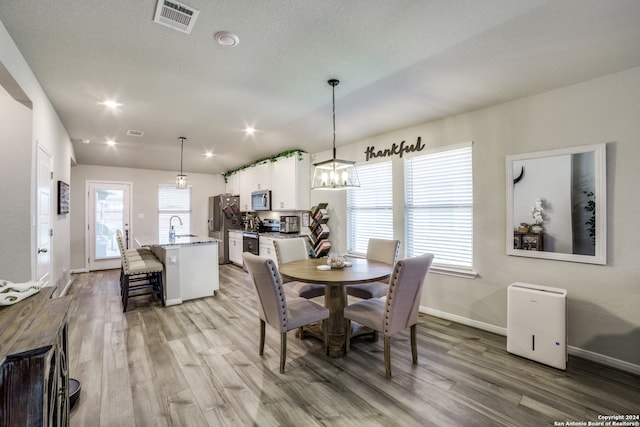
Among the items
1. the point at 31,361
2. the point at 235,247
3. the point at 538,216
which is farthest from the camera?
the point at 235,247

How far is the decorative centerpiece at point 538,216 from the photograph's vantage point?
2900 millimetres

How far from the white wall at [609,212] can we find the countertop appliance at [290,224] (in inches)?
115

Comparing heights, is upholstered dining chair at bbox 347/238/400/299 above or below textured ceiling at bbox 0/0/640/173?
below

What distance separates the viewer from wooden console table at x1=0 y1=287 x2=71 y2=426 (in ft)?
2.35

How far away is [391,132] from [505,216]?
1908mm

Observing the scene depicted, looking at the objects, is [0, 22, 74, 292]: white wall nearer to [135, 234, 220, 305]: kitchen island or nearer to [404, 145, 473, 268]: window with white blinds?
[135, 234, 220, 305]: kitchen island

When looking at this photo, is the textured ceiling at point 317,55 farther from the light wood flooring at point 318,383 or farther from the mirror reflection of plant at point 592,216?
the light wood flooring at point 318,383

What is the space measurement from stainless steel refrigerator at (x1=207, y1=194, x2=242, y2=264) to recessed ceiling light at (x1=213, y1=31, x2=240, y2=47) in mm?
5515

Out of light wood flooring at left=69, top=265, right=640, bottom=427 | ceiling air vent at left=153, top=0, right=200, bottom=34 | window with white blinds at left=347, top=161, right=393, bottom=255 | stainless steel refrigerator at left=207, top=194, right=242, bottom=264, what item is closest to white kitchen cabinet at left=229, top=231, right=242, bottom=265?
stainless steel refrigerator at left=207, top=194, right=242, bottom=264

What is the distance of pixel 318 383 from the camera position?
7.56ft

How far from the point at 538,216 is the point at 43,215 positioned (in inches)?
201

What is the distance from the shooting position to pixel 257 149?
5.69m

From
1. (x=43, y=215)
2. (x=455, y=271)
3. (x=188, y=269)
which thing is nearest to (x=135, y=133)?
(x=43, y=215)

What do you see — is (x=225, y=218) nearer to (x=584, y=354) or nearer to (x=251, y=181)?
(x=251, y=181)
